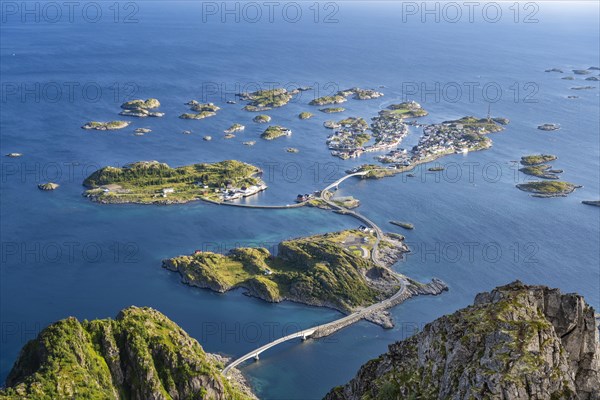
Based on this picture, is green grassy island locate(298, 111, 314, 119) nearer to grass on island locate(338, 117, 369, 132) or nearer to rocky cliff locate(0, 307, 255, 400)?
grass on island locate(338, 117, 369, 132)

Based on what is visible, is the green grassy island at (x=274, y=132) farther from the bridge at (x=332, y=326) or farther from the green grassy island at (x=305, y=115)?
the bridge at (x=332, y=326)

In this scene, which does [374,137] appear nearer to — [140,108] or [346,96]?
[346,96]

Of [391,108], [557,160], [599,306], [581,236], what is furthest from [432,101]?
[599,306]

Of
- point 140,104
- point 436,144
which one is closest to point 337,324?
point 436,144

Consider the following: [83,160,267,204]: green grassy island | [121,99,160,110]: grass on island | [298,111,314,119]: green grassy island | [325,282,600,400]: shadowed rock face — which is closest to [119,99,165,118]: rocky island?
[121,99,160,110]: grass on island

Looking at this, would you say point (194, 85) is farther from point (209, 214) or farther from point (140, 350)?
point (140, 350)

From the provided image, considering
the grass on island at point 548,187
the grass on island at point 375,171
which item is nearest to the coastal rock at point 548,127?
the grass on island at point 548,187
